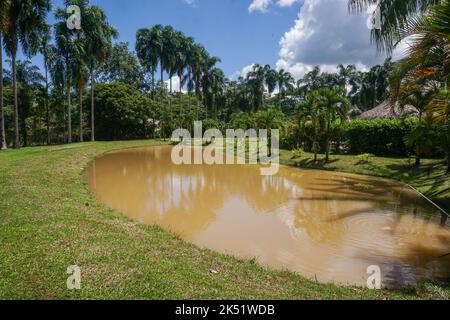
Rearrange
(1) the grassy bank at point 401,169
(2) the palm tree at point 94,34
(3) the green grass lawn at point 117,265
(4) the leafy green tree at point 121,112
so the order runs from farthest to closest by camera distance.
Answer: (4) the leafy green tree at point 121,112 < (2) the palm tree at point 94,34 < (1) the grassy bank at point 401,169 < (3) the green grass lawn at point 117,265

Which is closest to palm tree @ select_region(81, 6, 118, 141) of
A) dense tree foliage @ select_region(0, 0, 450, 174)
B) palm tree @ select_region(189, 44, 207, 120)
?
dense tree foliage @ select_region(0, 0, 450, 174)

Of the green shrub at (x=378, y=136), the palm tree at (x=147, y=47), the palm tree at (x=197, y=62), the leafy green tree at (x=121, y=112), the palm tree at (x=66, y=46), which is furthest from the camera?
the palm tree at (x=197, y=62)

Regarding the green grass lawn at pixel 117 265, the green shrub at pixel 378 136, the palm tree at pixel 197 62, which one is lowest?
the green grass lawn at pixel 117 265

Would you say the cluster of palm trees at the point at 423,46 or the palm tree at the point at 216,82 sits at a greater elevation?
the palm tree at the point at 216,82

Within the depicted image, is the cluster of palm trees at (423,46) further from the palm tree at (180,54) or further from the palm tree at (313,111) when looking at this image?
the palm tree at (180,54)

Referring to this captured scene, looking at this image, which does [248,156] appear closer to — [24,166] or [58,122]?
[24,166]

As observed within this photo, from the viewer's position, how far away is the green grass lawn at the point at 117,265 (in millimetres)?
4941

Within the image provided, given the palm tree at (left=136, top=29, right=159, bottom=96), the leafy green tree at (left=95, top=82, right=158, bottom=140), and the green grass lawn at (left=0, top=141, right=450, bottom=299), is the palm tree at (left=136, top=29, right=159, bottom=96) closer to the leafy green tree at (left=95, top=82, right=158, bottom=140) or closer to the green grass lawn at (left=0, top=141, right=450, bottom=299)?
the leafy green tree at (left=95, top=82, right=158, bottom=140)

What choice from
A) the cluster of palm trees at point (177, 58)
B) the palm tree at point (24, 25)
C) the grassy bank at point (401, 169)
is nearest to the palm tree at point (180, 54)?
the cluster of palm trees at point (177, 58)

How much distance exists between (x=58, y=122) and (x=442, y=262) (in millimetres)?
42233

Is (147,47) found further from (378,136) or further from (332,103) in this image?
(378,136)

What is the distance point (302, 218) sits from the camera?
10820 millimetres

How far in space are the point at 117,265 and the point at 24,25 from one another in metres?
24.7

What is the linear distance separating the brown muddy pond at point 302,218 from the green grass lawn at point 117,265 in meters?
0.94
